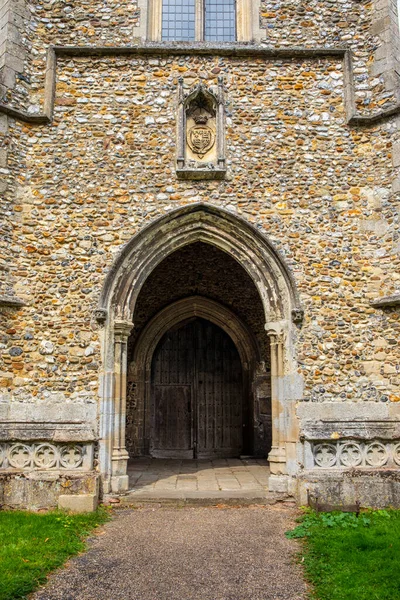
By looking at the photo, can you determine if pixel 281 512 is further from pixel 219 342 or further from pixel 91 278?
pixel 219 342

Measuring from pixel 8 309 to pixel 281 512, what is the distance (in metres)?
4.23

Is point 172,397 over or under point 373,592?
over

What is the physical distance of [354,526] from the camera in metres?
5.19

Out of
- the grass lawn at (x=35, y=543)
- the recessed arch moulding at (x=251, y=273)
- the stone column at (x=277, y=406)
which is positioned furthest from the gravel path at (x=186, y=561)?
the recessed arch moulding at (x=251, y=273)

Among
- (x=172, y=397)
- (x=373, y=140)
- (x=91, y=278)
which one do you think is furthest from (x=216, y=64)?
(x=172, y=397)

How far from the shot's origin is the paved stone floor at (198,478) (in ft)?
21.2

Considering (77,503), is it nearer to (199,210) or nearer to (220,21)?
(199,210)

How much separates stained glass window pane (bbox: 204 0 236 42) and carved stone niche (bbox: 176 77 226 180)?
122 centimetres

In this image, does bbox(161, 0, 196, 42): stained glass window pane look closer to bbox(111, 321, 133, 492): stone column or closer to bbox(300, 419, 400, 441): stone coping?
bbox(111, 321, 133, 492): stone column

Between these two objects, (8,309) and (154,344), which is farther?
(154,344)

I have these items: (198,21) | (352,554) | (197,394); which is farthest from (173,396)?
(198,21)

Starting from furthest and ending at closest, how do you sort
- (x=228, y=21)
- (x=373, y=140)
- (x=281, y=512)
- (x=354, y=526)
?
(x=228, y=21), (x=373, y=140), (x=281, y=512), (x=354, y=526)

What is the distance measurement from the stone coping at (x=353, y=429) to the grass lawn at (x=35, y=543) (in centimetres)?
265

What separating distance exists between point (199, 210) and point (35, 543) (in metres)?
4.50
